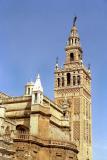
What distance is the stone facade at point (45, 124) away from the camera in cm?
4300

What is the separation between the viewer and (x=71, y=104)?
6862 centimetres

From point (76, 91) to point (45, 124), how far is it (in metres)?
22.9

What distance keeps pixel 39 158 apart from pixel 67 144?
4447mm

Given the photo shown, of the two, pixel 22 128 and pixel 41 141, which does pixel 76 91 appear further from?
pixel 41 141

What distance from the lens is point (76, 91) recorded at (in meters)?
69.7

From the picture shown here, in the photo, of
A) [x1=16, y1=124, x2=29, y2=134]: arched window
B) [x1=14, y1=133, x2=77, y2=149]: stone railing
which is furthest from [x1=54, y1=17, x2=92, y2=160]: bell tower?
[x1=16, y1=124, x2=29, y2=134]: arched window

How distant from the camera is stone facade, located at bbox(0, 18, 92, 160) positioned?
43000 millimetres

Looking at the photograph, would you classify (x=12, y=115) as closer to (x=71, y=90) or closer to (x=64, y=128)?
(x=64, y=128)

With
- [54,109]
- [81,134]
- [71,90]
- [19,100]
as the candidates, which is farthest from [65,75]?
[19,100]

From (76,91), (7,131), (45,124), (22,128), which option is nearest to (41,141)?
(45,124)

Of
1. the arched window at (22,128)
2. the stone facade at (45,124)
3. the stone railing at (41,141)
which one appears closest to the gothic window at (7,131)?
the stone facade at (45,124)

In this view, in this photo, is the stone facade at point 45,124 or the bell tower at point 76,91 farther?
the bell tower at point 76,91

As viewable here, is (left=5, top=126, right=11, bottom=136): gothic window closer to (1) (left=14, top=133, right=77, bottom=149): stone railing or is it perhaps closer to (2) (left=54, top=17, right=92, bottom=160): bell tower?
(1) (left=14, top=133, right=77, bottom=149): stone railing

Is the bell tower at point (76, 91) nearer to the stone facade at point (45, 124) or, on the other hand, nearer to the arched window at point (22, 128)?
the stone facade at point (45, 124)
